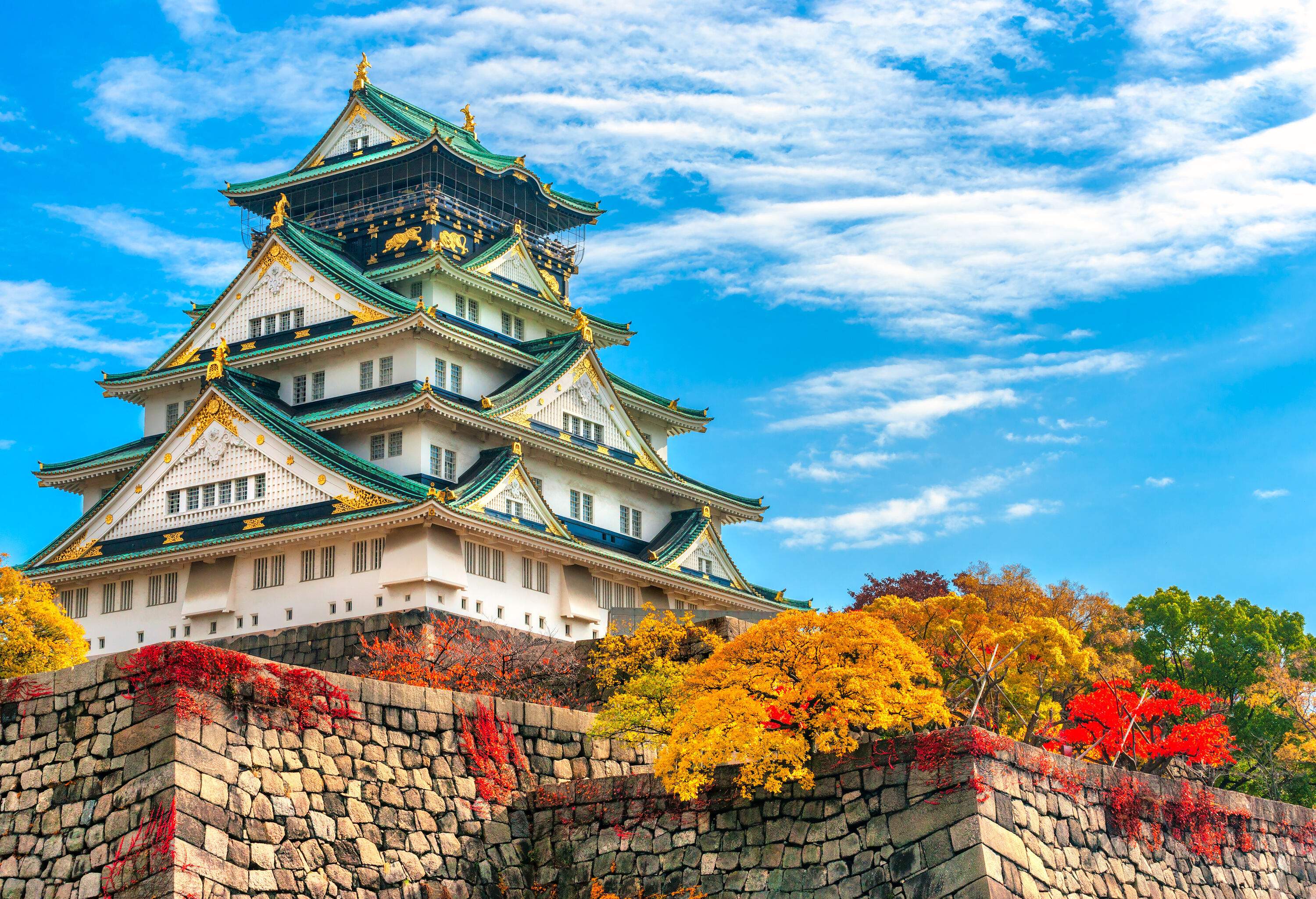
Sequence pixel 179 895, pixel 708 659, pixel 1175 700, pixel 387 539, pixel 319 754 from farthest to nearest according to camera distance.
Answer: pixel 387 539, pixel 1175 700, pixel 708 659, pixel 319 754, pixel 179 895

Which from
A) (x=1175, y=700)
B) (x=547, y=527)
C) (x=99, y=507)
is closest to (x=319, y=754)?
(x=1175, y=700)

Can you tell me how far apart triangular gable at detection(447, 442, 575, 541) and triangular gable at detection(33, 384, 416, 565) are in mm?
2837

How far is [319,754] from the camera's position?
20422 millimetres

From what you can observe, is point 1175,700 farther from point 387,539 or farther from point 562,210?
point 562,210

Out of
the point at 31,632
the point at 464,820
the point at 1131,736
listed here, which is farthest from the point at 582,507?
the point at 464,820

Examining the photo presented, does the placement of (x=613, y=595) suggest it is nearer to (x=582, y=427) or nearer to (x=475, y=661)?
(x=582, y=427)

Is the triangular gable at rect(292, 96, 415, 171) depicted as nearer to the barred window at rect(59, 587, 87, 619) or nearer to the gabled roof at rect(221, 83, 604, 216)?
the gabled roof at rect(221, 83, 604, 216)

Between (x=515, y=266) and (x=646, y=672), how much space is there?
82.1 feet

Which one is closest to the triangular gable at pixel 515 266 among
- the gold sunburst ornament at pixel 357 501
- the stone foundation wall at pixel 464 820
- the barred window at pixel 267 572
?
the gold sunburst ornament at pixel 357 501

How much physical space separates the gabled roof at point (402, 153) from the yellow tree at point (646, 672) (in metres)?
23.3

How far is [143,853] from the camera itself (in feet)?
59.6

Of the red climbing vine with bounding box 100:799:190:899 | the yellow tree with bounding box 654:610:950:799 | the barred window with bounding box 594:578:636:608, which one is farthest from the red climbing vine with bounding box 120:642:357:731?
the barred window with bounding box 594:578:636:608

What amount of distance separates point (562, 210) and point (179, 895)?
41.0m

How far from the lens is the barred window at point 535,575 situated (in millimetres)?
41344
